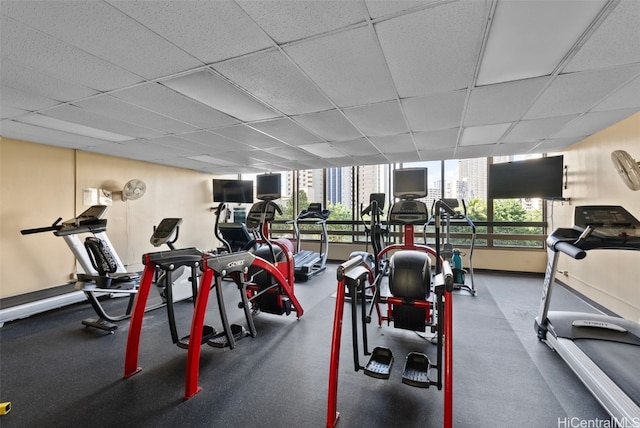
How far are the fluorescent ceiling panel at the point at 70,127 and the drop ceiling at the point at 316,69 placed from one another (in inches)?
1.2

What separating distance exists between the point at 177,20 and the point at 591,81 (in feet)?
10.7

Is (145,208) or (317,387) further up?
(145,208)

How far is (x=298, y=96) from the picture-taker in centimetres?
270

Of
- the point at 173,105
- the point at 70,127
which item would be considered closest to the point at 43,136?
the point at 70,127

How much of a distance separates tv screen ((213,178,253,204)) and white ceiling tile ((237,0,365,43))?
5.51 meters

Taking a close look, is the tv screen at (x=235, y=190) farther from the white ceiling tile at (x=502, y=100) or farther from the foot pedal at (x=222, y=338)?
the white ceiling tile at (x=502, y=100)

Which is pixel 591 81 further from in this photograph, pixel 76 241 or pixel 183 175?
pixel 183 175

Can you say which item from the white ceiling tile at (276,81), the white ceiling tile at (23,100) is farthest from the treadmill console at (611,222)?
the white ceiling tile at (23,100)

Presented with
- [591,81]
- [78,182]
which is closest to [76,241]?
[78,182]

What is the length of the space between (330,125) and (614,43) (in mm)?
2532

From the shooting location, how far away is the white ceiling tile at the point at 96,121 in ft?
9.67

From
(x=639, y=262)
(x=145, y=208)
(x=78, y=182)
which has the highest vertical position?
(x=78, y=182)

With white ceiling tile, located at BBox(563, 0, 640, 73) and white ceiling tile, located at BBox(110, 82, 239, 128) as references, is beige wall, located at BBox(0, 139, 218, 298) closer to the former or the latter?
white ceiling tile, located at BBox(110, 82, 239, 128)

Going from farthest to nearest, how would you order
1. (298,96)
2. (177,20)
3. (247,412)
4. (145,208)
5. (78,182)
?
(145,208)
(78,182)
(298,96)
(247,412)
(177,20)
